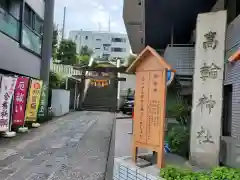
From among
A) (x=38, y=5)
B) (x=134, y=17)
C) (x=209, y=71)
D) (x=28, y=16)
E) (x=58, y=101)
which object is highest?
(x=38, y=5)

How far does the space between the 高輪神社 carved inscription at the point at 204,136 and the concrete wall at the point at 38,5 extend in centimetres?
1308

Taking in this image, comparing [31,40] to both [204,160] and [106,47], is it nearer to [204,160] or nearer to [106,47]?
[204,160]

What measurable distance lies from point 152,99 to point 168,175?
146cm

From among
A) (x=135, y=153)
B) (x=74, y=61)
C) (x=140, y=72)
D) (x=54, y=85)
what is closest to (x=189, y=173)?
(x=135, y=153)

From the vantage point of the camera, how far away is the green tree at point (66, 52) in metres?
36.2

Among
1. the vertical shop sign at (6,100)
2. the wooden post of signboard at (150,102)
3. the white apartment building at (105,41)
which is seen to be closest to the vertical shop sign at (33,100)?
the vertical shop sign at (6,100)

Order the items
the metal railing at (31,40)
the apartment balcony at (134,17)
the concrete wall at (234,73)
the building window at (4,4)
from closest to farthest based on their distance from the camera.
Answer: the concrete wall at (234,73), the apartment balcony at (134,17), the building window at (4,4), the metal railing at (31,40)

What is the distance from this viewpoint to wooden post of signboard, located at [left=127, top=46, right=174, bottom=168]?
5023 mm

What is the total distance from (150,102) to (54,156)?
4.39 metres

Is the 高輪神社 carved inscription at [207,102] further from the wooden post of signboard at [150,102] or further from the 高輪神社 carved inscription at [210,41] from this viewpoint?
the wooden post of signboard at [150,102]

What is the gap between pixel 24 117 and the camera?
1288cm

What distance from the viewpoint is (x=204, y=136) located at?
588cm

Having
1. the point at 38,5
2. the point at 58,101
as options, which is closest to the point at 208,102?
the point at 38,5

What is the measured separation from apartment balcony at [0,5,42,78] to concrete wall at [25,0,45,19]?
135 cm
